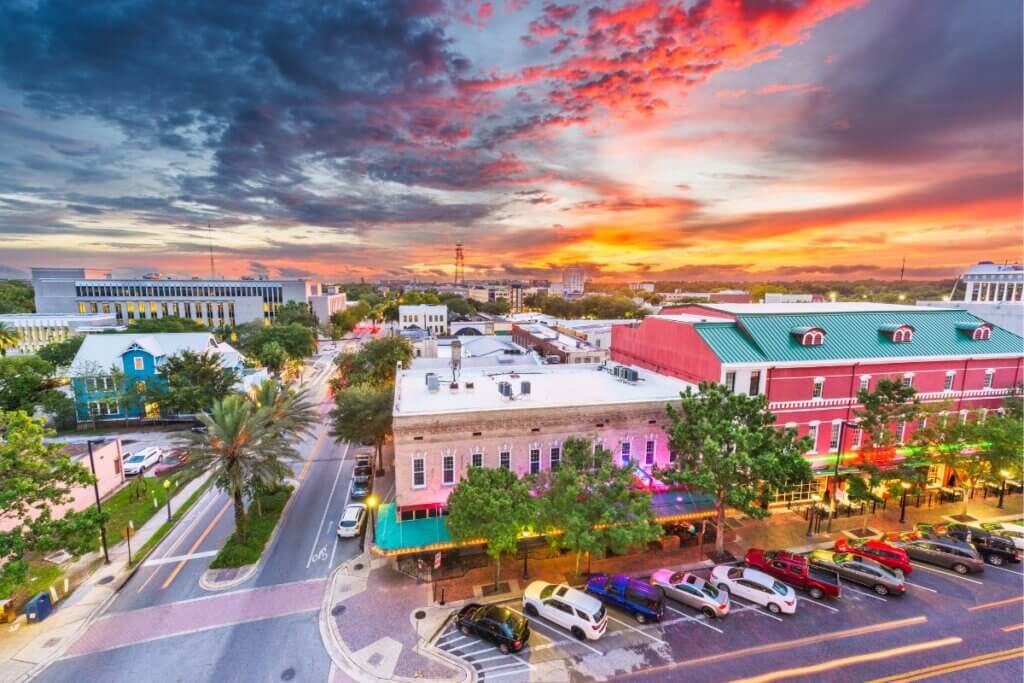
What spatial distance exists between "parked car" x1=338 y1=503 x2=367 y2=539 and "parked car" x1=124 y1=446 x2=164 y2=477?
22.5m

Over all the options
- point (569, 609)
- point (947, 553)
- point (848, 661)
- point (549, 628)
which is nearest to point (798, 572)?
point (848, 661)

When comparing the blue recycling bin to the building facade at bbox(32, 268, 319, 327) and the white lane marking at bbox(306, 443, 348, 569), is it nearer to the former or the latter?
the white lane marking at bbox(306, 443, 348, 569)

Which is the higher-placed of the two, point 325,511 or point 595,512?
point 595,512

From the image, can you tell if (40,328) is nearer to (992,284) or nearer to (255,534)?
(255,534)

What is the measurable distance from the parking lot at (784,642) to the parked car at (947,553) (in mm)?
1591

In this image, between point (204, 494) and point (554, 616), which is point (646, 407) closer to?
point (554, 616)

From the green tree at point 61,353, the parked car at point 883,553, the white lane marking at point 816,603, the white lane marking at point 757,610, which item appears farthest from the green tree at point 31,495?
the green tree at point 61,353

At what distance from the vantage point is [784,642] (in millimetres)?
21453

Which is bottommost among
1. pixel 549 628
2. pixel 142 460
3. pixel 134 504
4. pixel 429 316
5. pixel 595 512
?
pixel 134 504

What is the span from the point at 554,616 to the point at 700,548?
39.3 ft

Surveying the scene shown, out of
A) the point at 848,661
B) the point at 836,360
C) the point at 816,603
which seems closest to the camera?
the point at 848,661

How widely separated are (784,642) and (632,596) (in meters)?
6.96

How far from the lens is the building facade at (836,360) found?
32375mm

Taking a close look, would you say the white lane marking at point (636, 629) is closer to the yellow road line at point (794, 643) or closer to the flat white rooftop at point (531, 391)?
the yellow road line at point (794, 643)
